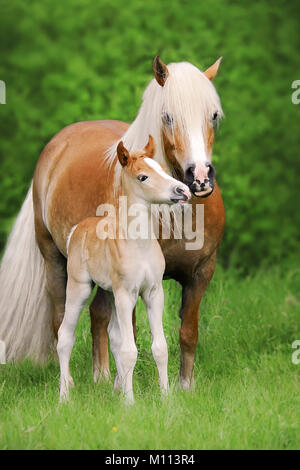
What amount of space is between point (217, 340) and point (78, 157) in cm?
167

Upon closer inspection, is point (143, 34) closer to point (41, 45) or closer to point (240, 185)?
point (41, 45)

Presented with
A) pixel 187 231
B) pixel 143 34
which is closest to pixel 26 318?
pixel 187 231

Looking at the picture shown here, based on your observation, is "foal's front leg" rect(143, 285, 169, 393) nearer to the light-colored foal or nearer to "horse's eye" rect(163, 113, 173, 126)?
the light-colored foal

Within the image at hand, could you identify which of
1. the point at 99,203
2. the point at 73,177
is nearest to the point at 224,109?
the point at 73,177

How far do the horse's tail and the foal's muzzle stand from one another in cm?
184

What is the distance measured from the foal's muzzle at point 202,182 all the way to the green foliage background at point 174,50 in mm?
4286

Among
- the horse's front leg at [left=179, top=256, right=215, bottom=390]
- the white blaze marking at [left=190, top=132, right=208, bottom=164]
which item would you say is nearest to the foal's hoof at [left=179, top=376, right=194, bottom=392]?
the horse's front leg at [left=179, top=256, right=215, bottom=390]

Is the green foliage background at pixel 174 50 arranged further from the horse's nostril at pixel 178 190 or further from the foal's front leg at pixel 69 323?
the horse's nostril at pixel 178 190

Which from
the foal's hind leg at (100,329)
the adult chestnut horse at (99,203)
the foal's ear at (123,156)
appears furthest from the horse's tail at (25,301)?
the foal's ear at (123,156)

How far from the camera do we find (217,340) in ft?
19.2

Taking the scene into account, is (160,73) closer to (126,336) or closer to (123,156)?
(123,156)

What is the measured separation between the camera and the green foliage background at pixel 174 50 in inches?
340

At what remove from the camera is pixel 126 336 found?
400cm

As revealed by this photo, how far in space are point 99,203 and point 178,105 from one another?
2.94 feet
